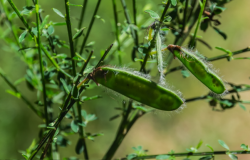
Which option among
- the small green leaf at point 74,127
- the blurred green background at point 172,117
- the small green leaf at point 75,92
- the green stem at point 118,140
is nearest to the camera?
the small green leaf at point 75,92

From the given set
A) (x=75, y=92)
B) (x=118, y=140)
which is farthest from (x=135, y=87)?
(x=118, y=140)

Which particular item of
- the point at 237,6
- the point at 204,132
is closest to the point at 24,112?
the point at 204,132

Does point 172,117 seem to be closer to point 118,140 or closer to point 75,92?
point 118,140

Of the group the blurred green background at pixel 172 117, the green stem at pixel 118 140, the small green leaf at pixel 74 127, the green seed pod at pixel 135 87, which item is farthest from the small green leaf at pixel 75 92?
the blurred green background at pixel 172 117

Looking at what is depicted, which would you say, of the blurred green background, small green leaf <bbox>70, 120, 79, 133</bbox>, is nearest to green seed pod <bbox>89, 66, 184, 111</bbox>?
small green leaf <bbox>70, 120, 79, 133</bbox>

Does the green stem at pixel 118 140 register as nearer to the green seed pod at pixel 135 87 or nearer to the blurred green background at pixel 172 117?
the green seed pod at pixel 135 87

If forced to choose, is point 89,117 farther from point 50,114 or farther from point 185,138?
point 185,138
